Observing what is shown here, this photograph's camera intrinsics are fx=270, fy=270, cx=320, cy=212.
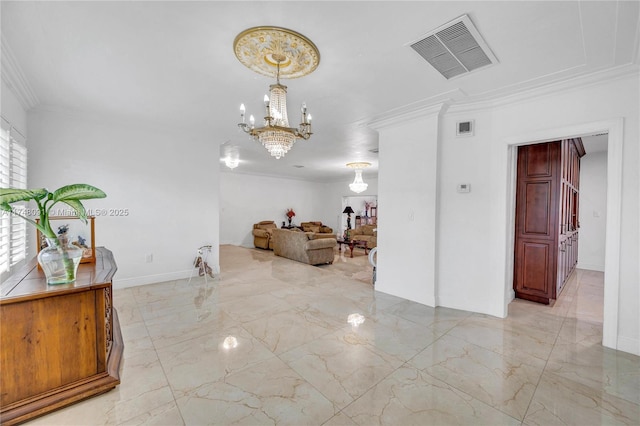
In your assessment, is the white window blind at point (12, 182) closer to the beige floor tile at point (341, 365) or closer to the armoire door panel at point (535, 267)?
the beige floor tile at point (341, 365)

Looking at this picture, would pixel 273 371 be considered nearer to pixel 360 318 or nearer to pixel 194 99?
pixel 360 318

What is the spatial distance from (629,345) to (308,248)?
478cm

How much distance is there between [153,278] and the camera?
4457mm

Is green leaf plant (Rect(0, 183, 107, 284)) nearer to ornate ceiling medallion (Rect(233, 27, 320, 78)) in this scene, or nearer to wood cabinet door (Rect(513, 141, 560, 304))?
ornate ceiling medallion (Rect(233, 27, 320, 78))

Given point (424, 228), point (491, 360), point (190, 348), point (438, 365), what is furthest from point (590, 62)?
point (190, 348)

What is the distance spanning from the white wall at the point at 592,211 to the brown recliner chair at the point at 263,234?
746 cm

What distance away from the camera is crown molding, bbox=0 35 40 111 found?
7.39ft

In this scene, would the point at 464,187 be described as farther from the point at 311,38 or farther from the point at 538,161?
the point at 311,38

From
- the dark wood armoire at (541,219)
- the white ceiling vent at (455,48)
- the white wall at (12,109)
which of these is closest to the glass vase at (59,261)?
the white wall at (12,109)

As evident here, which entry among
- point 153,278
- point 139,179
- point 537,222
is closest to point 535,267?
point 537,222

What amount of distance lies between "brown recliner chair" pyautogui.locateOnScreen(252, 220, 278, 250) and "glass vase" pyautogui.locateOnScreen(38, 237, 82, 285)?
6274 mm

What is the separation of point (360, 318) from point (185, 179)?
3.76m

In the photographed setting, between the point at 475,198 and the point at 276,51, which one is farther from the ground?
the point at 276,51

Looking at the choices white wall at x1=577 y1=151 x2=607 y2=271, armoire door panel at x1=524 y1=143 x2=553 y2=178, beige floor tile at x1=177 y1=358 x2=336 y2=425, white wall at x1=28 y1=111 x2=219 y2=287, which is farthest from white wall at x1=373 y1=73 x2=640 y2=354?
white wall at x1=577 y1=151 x2=607 y2=271
